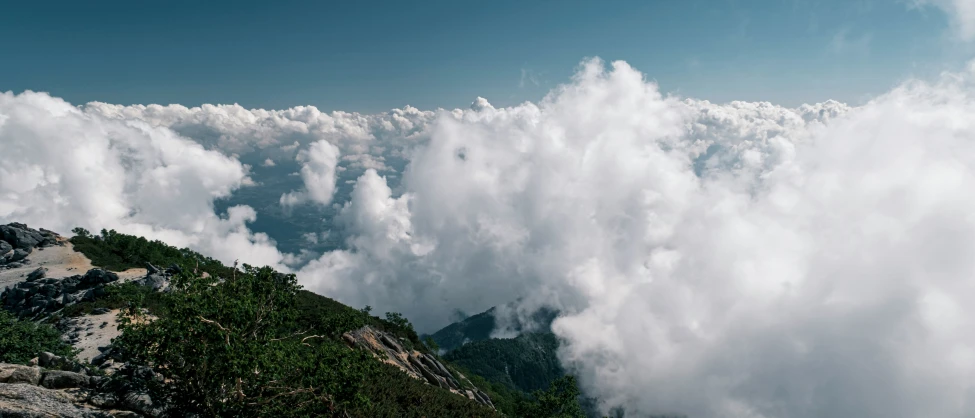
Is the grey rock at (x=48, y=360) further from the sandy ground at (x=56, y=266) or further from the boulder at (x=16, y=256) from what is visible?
the boulder at (x=16, y=256)

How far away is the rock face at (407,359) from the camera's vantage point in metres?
82.1

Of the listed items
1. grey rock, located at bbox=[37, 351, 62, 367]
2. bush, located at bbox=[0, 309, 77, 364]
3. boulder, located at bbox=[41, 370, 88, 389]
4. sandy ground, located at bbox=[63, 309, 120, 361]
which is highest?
sandy ground, located at bbox=[63, 309, 120, 361]

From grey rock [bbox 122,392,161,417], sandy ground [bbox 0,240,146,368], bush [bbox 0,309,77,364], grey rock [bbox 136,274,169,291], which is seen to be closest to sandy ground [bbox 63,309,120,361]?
sandy ground [bbox 0,240,146,368]

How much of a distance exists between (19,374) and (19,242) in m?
105

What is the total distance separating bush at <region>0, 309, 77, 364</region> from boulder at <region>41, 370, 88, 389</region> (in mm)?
12649

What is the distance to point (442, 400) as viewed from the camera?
56031 mm

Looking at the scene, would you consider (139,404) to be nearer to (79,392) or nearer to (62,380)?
(79,392)

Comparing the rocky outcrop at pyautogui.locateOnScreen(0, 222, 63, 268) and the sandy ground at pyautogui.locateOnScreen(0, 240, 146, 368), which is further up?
the rocky outcrop at pyautogui.locateOnScreen(0, 222, 63, 268)

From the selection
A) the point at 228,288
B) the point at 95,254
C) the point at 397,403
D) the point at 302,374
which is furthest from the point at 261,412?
the point at 95,254

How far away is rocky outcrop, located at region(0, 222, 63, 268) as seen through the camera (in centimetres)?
9081

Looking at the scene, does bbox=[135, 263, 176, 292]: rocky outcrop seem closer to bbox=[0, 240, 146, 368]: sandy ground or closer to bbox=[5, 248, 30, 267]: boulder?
bbox=[0, 240, 146, 368]: sandy ground

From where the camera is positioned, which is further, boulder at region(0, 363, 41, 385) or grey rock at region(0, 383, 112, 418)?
boulder at region(0, 363, 41, 385)

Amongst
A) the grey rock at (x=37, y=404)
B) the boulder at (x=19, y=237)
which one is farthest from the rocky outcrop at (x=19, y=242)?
the grey rock at (x=37, y=404)

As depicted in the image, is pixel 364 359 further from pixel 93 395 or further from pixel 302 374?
pixel 93 395
